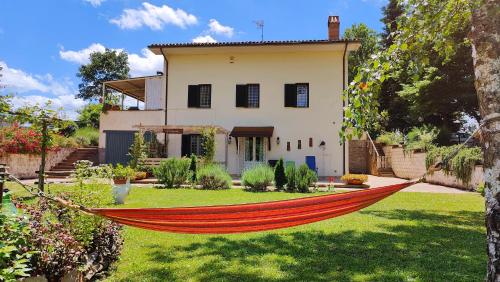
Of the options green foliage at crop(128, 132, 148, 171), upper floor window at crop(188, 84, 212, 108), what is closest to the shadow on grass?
green foliage at crop(128, 132, 148, 171)

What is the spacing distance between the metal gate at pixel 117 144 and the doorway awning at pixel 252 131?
5167mm

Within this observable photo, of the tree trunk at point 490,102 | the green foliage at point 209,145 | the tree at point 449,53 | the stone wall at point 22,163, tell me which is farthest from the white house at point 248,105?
the tree trunk at point 490,102

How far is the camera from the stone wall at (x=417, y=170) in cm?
1225

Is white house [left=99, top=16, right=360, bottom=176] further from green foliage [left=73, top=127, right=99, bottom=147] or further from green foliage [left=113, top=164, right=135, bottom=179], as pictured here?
green foliage [left=113, top=164, right=135, bottom=179]

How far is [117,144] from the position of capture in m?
18.4

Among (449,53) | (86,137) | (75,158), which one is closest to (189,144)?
(75,158)

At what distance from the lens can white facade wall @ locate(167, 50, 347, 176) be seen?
17.6 metres

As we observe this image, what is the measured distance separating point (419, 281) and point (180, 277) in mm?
2272

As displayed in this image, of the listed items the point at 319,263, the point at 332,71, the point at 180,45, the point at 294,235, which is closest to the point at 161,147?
the point at 180,45

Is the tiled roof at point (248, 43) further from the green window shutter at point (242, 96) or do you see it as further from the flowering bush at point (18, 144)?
the flowering bush at point (18, 144)

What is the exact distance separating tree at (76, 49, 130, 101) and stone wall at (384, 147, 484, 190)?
3523cm

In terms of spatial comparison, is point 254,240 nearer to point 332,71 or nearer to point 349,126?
point 349,126

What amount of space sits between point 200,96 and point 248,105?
8.09ft

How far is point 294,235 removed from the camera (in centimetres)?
553
